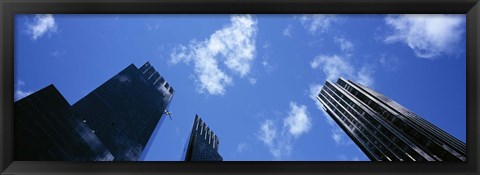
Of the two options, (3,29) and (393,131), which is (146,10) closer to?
(3,29)

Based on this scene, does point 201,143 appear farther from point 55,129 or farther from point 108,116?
point 55,129

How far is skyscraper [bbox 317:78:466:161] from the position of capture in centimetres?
5116

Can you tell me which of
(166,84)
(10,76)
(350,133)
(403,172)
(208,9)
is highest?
(166,84)

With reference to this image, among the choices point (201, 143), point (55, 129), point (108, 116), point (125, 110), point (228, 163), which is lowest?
point (228, 163)

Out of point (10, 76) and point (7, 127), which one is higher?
point (10, 76)

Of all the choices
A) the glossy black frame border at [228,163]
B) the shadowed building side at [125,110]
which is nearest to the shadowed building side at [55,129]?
the shadowed building side at [125,110]

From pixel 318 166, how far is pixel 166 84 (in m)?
95.5

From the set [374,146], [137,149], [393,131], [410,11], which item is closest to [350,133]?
[374,146]

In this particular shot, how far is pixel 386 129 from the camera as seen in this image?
60.8 m

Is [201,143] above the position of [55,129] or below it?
above

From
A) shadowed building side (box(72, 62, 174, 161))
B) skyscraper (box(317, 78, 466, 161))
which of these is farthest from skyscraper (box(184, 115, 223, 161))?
skyscraper (box(317, 78, 466, 161))

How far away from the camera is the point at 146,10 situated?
365 centimetres

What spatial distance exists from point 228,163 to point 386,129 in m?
62.0

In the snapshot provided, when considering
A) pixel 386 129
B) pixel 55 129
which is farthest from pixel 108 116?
pixel 386 129
